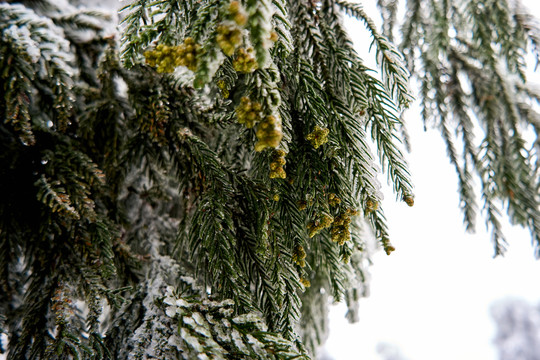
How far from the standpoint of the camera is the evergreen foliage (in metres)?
0.75

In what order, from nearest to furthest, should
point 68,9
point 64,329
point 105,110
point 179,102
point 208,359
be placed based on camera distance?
point 208,359, point 64,329, point 179,102, point 105,110, point 68,9

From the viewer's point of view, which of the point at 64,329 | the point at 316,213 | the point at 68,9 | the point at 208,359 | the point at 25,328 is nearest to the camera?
the point at 208,359

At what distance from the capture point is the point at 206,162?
104 centimetres

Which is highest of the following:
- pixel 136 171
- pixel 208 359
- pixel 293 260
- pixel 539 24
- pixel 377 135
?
pixel 539 24

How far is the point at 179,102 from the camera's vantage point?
49.3 inches

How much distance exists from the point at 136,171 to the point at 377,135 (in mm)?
1377

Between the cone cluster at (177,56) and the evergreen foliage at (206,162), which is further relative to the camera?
the evergreen foliage at (206,162)

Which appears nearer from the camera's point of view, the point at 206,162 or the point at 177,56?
the point at 177,56

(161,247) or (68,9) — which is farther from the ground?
(68,9)

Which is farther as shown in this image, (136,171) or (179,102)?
(136,171)

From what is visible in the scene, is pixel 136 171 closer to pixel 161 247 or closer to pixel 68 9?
pixel 161 247

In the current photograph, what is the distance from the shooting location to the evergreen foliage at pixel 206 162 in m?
0.75

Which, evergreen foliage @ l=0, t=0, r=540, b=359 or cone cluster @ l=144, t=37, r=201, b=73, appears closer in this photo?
cone cluster @ l=144, t=37, r=201, b=73

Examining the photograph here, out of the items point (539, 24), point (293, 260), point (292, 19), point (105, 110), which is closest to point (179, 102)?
point (105, 110)
